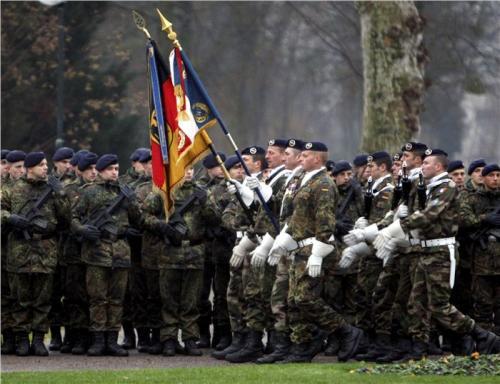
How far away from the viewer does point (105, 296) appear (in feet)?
57.1

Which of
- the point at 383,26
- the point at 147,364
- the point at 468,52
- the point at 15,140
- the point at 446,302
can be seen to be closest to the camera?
the point at 446,302

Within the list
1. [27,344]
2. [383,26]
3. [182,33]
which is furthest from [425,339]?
[182,33]

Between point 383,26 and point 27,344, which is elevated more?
point 383,26

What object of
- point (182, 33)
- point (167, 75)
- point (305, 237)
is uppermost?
point (182, 33)

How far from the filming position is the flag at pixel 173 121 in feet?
54.2

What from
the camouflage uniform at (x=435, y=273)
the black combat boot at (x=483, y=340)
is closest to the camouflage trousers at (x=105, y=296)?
the camouflage uniform at (x=435, y=273)

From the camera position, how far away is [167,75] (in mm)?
16750

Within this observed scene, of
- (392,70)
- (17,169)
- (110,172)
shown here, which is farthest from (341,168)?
(392,70)

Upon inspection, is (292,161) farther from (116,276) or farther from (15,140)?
(15,140)

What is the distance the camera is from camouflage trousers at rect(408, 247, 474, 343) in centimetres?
1553

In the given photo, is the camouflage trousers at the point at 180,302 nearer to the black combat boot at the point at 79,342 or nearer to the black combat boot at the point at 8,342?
the black combat boot at the point at 79,342

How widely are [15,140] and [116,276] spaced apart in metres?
18.0

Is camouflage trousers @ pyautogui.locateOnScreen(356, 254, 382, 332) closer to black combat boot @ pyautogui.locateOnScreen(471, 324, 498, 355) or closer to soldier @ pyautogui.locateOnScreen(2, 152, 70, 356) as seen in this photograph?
black combat boot @ pyautogui.locateOnScreen(471, 324, 498, 355)

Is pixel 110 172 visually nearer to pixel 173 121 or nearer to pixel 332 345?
pixel 173 121
